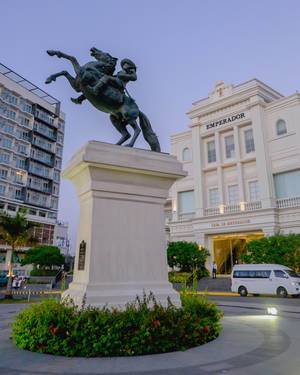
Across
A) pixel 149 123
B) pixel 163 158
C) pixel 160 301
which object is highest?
pixel 149 123

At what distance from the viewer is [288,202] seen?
30.0 metres

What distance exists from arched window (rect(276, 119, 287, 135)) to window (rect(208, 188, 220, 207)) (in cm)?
876

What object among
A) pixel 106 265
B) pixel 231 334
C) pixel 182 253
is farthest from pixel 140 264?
pixel 182 253

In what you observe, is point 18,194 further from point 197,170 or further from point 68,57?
point 68,57

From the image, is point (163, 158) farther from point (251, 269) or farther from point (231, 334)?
point (251, 269)

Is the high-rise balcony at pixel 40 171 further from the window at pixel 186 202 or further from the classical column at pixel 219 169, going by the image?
the classical column at pixel 219 169

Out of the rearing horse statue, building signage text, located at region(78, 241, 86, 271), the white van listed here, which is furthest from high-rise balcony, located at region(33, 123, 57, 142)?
building signage text, located at region(78, 241, 86, 271)

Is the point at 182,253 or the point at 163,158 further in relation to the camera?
the point at 182,253

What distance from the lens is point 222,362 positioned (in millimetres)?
4707

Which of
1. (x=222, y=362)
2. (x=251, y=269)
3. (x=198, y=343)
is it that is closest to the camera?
(x=222, y=362)

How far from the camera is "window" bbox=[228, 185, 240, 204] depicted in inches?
1328

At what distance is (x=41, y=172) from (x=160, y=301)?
63.8 metres

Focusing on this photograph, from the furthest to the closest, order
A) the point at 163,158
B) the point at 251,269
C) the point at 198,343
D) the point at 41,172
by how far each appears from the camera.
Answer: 1. the point at 41,172
2. the point at 251,269
3. the point at 163,158
4. the point at 198,343

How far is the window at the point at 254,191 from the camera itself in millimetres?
32147
